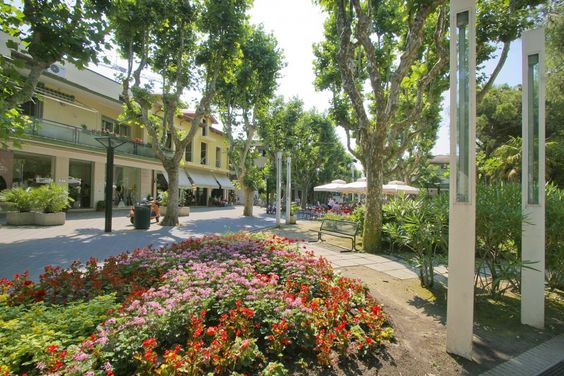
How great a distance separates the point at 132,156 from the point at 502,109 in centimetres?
2641

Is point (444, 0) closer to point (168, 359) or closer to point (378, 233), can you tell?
point (378, 233)

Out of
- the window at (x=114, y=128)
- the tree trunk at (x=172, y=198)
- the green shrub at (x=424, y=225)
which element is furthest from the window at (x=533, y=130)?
the window at (x=114, y=128)

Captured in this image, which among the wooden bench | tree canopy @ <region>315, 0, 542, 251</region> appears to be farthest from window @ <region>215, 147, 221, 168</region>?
the wooden bench

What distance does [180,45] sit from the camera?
44.9 ft

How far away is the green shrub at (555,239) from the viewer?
14.6ft

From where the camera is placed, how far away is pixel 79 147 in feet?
56.3

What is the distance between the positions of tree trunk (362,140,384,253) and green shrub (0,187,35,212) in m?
13.1

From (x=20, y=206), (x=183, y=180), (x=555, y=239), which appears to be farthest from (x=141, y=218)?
(x=183, y=180)

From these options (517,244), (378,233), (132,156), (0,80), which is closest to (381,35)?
(378,233)

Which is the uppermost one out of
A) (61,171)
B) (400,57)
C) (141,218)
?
(400,57)

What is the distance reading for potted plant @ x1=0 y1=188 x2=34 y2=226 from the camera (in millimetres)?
12211

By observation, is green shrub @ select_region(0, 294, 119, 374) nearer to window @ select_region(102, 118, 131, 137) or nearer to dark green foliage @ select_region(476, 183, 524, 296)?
dark green foliage @ select_region(476, 183, 524, 296)

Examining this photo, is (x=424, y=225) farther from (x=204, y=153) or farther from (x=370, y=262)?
(x=204, y=153)

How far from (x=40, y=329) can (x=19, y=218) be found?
13.1 meters
